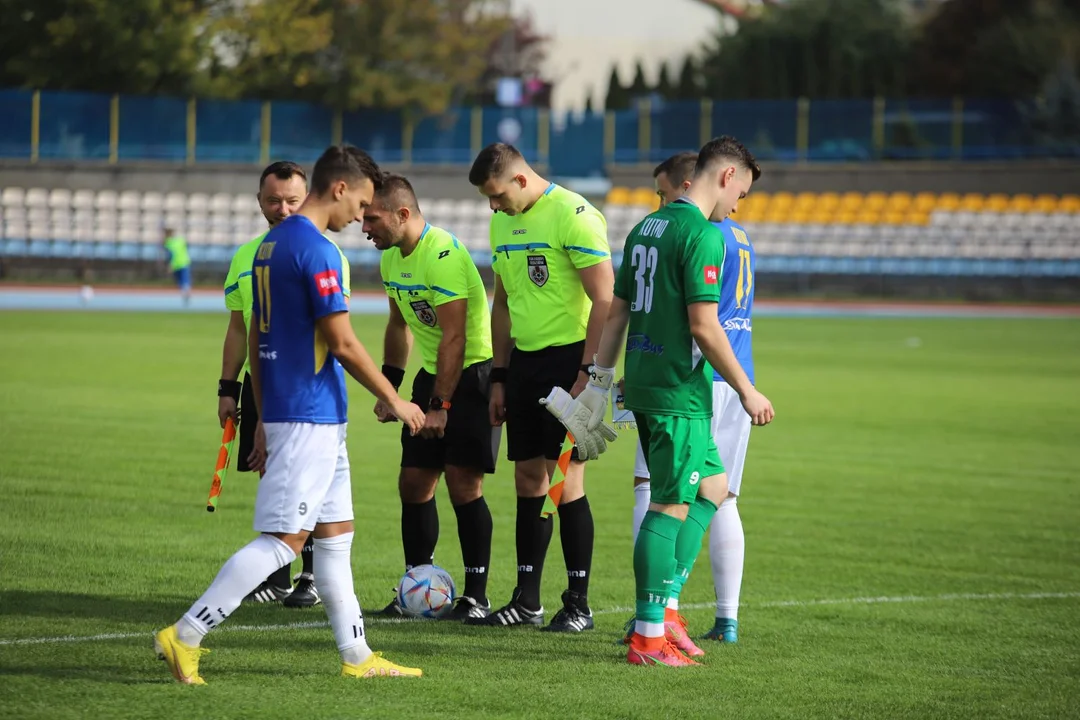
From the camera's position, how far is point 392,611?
7.40 metres

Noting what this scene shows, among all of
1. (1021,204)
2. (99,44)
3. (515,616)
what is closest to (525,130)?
(99,44)

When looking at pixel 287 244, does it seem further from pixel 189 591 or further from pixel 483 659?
pixel 189 591

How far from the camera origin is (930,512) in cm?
1106

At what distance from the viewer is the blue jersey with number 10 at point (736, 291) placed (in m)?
6.72

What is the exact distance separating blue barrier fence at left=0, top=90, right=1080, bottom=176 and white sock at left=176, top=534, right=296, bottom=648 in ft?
136

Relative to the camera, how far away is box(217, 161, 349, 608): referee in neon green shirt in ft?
24.2

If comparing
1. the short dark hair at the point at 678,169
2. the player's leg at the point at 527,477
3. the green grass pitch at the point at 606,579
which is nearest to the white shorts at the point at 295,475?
the green grass pitch at the point at 606,579

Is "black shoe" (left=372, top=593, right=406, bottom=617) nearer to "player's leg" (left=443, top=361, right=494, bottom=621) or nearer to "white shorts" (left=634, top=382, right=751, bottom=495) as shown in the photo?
"player's leg" (left=443, top=361, right=494, bottom=621)

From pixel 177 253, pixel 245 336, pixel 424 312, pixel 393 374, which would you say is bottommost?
pixel 393 374

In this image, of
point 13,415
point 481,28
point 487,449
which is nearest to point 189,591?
point 487,449

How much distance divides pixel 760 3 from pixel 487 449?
70.7 metres

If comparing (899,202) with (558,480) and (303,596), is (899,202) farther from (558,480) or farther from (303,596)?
(558,480)

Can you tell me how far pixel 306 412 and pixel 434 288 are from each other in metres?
1.54

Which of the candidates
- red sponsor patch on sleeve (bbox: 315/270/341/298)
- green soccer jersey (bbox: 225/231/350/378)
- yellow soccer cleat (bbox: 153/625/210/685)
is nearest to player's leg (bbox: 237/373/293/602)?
green soccer jersey (bbox: 225/231/350/378)
